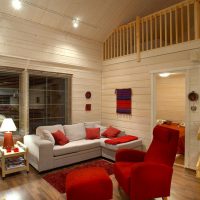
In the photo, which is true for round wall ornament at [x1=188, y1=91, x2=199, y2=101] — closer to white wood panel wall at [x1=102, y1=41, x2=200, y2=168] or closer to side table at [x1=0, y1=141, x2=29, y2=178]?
white wood panel wall at [x1=102, y1=41, x2=200, y2=168]

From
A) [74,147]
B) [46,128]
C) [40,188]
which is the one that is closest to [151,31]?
[74,147]

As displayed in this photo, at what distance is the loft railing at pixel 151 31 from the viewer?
4.13 m

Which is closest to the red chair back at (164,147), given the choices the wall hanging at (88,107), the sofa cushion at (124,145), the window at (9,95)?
the sofa cushion at (124,145)

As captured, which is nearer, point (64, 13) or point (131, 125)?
point (64, 13)

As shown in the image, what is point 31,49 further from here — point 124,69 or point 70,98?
point 124,69

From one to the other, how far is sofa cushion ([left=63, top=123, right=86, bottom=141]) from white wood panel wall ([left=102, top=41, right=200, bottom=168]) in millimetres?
1127

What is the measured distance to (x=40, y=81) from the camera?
189 inches

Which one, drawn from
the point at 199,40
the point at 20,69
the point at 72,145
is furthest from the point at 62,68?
the point at 199,40

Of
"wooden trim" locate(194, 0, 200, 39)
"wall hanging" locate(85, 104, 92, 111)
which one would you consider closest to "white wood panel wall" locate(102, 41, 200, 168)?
"wooden trim" locate(194, 0, 200, 39)

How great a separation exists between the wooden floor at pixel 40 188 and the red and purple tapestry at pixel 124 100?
2092 millimetres

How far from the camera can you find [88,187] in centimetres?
234

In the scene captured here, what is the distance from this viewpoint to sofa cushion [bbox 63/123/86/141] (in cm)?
462

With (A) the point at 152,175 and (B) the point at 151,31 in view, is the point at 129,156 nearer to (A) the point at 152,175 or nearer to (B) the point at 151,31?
(A) the point at 152,175

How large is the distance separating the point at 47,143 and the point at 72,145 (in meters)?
0.63
